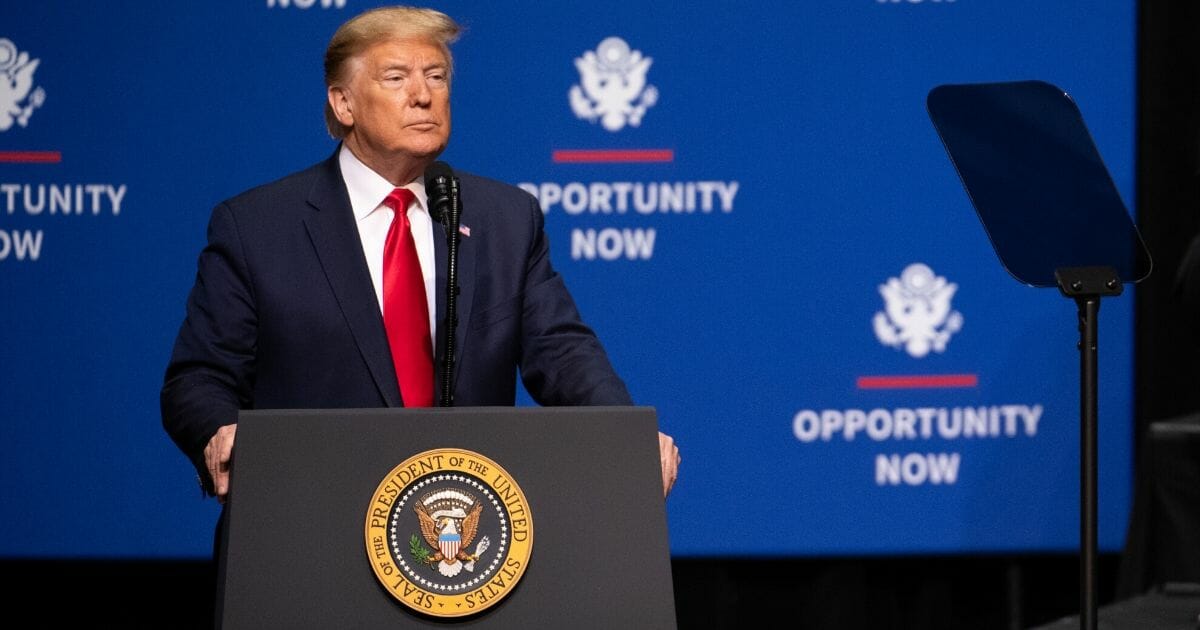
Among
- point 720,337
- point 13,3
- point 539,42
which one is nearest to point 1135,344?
point 720,337

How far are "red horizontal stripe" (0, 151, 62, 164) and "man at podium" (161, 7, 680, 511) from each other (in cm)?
156

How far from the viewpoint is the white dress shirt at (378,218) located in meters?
2.42

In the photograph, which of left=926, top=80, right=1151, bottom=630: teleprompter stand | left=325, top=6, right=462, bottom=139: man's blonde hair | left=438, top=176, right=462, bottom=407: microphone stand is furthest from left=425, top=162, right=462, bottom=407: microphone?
left=926, top=80, right=1151, bottom=630: teleprompter stand

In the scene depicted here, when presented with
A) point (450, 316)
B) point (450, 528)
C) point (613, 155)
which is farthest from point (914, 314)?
point (450, 528)

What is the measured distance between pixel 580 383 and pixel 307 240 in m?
0.53

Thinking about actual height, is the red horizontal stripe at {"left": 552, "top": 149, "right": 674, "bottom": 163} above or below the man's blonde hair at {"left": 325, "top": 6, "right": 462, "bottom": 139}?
below

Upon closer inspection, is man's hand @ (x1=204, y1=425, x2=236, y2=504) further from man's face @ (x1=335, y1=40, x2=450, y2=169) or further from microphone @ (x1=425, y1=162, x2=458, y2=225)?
man's face @ (x1=335, y1=40, x2=450, y2=169)

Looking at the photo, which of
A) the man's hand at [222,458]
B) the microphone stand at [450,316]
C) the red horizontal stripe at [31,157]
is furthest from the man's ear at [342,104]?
the red horizontal stripe at [31,157]

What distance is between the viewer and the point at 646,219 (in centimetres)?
382

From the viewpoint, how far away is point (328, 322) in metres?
2.35

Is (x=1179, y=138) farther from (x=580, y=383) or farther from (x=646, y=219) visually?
(x=580, y=383)

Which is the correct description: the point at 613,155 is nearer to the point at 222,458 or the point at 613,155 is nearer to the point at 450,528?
the point at 222,458

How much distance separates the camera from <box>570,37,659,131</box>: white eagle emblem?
3.81 m

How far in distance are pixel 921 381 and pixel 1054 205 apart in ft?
5.54
